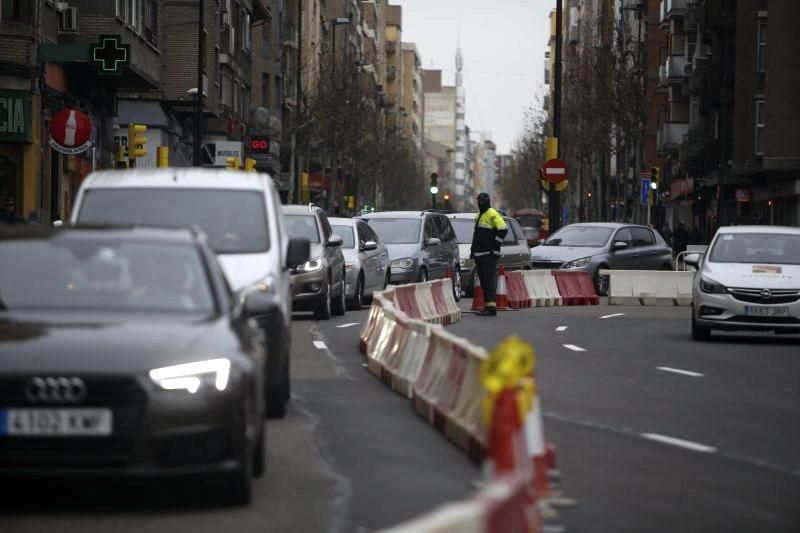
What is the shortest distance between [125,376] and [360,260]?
21.0 m

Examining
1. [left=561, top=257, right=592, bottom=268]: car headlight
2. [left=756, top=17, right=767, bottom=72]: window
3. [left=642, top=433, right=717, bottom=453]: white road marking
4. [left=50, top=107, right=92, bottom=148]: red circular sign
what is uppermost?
[left=756, top=17, right=767, bottom=72]: window

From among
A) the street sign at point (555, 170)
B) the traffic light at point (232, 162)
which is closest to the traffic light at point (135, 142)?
the street sign at point (555, 170)

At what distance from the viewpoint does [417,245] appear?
107ft

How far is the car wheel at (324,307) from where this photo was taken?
2623 centimetres

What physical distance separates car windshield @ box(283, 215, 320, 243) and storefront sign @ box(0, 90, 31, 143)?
1035 cm

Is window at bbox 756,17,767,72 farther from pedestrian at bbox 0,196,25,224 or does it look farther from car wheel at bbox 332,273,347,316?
pedestrian at bbox 0,196,25,224

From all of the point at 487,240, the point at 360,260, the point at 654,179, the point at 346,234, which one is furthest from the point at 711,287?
the point at 654,179

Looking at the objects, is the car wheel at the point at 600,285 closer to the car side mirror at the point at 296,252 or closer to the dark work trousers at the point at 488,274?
the dark work trousers at the point at 488,274

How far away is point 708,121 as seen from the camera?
7531 centimetres

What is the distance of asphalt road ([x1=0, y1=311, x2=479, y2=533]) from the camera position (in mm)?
8359

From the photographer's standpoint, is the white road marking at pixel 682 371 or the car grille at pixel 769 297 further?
the car grille at pixel 769 297

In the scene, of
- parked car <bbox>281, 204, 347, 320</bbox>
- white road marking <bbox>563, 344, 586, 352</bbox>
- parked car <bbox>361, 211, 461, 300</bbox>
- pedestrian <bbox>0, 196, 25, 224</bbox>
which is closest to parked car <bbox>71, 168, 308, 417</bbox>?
white road marking <bbox>563, 344, 586, 352</bbox>

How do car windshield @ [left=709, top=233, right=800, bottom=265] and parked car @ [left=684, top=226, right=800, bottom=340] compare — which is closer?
parked car @ [left=684, top=226, right=800, bottom=340]

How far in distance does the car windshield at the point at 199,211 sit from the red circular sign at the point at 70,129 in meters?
14.6
